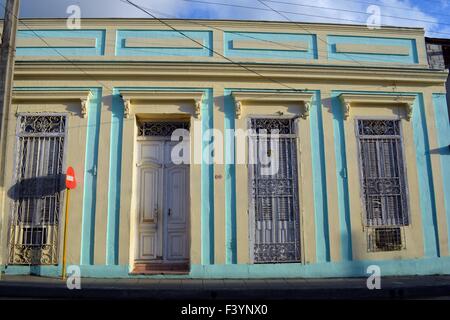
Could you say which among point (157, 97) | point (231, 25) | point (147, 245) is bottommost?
point (147, 245)

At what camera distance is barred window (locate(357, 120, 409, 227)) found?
875 cm

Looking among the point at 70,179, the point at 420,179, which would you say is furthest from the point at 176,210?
the point at 420,179

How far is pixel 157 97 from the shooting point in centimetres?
864

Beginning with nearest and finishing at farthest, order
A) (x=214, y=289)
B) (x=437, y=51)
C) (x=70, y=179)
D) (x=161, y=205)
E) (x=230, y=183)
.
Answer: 1. (x=214, y=289)
2. (x=70, y=179)
3. (x=230, y=183)
4. (x=161, y=205)
5. (x=437, y=51)

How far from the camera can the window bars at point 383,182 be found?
866cm

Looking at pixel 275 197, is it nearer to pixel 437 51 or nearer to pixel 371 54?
pixel 371 54

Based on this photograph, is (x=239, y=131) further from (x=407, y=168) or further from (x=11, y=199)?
(x=11, y=199)

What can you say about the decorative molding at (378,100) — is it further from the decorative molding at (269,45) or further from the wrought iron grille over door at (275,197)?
the decorative molding at (269,45)

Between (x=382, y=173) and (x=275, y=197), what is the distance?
7.78 feet

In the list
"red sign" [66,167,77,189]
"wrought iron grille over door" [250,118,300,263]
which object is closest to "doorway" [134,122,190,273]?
"red sign" [66,167,77,189]

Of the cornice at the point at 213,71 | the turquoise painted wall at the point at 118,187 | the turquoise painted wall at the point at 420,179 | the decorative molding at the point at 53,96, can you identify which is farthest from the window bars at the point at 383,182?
the decorative molding at the point at 53,96

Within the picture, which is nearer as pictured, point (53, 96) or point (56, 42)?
point (53, 96)

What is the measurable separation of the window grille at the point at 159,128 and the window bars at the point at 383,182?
3836 millimetres

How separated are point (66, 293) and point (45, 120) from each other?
3758mm
